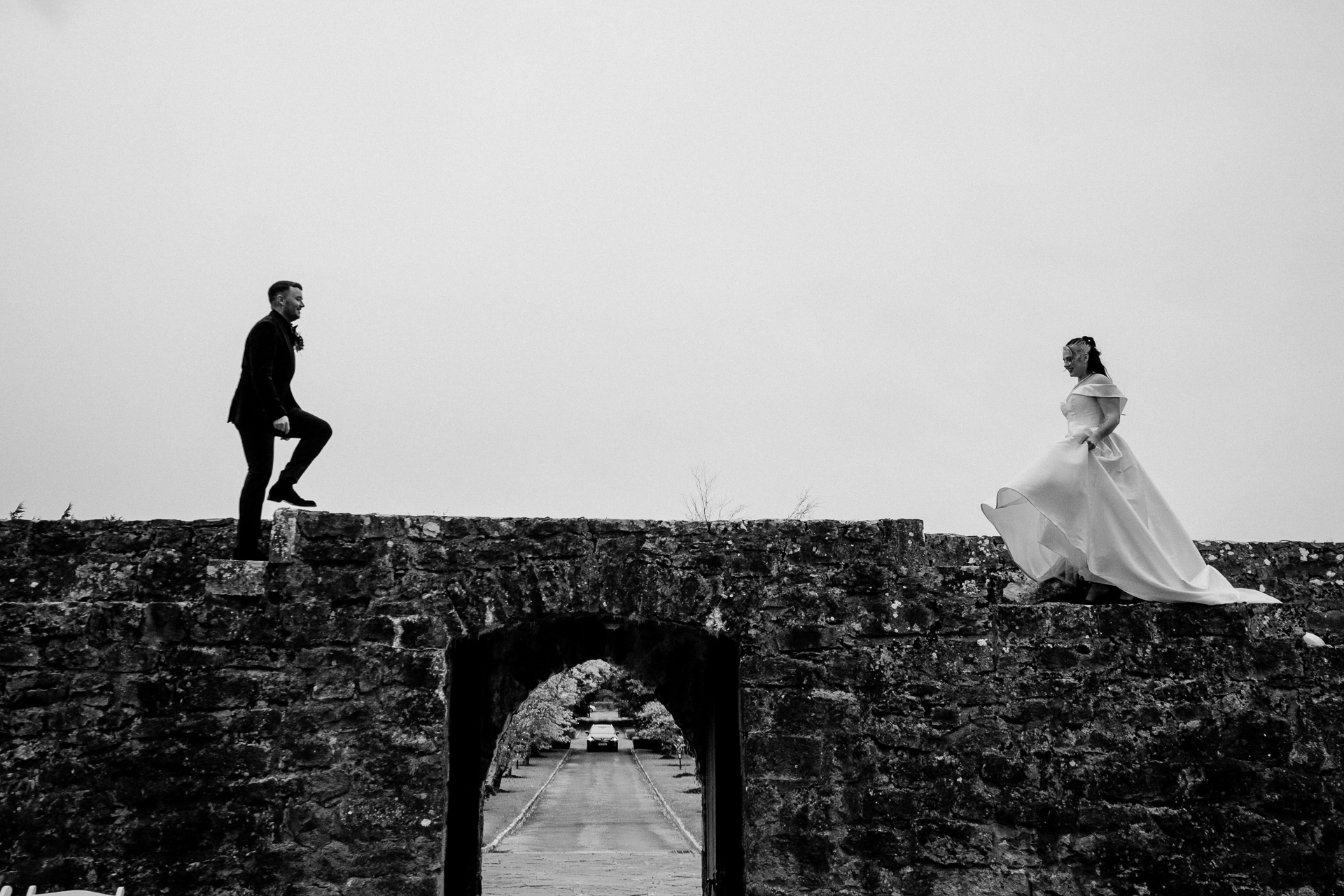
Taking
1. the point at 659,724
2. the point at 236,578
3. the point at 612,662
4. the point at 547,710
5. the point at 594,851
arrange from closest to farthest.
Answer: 1. the point at 236,578
2. the point at 612,662
3. the point at 594,851
4. the point at 547,710
5. the point at 659,724

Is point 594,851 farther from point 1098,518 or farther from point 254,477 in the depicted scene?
point 1098,518

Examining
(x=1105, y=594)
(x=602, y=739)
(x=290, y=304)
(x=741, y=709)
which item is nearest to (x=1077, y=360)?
(x=1105, y=594)

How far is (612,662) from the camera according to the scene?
6699 mm

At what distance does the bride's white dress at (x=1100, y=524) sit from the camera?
5023mm

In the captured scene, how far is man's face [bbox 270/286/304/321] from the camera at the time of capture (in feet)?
17.3

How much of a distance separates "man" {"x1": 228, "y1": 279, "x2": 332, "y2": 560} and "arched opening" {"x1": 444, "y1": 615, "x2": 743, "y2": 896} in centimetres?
155

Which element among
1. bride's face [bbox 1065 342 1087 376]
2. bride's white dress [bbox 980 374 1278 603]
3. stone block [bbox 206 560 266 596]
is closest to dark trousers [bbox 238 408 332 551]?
stone block [bbox 206 560 266 596]

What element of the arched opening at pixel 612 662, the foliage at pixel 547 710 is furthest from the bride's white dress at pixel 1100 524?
the foliage at pixel 547 710

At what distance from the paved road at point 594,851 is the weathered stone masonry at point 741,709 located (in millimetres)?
6307

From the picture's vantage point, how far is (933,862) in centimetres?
470

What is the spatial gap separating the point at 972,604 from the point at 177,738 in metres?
3.80

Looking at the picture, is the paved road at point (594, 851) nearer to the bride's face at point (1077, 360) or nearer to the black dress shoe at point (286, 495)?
the black dress shoe at point (286, 495)

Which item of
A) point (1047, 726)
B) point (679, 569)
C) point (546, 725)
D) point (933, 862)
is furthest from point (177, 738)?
point (546, 725)

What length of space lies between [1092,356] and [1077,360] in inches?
3.1
